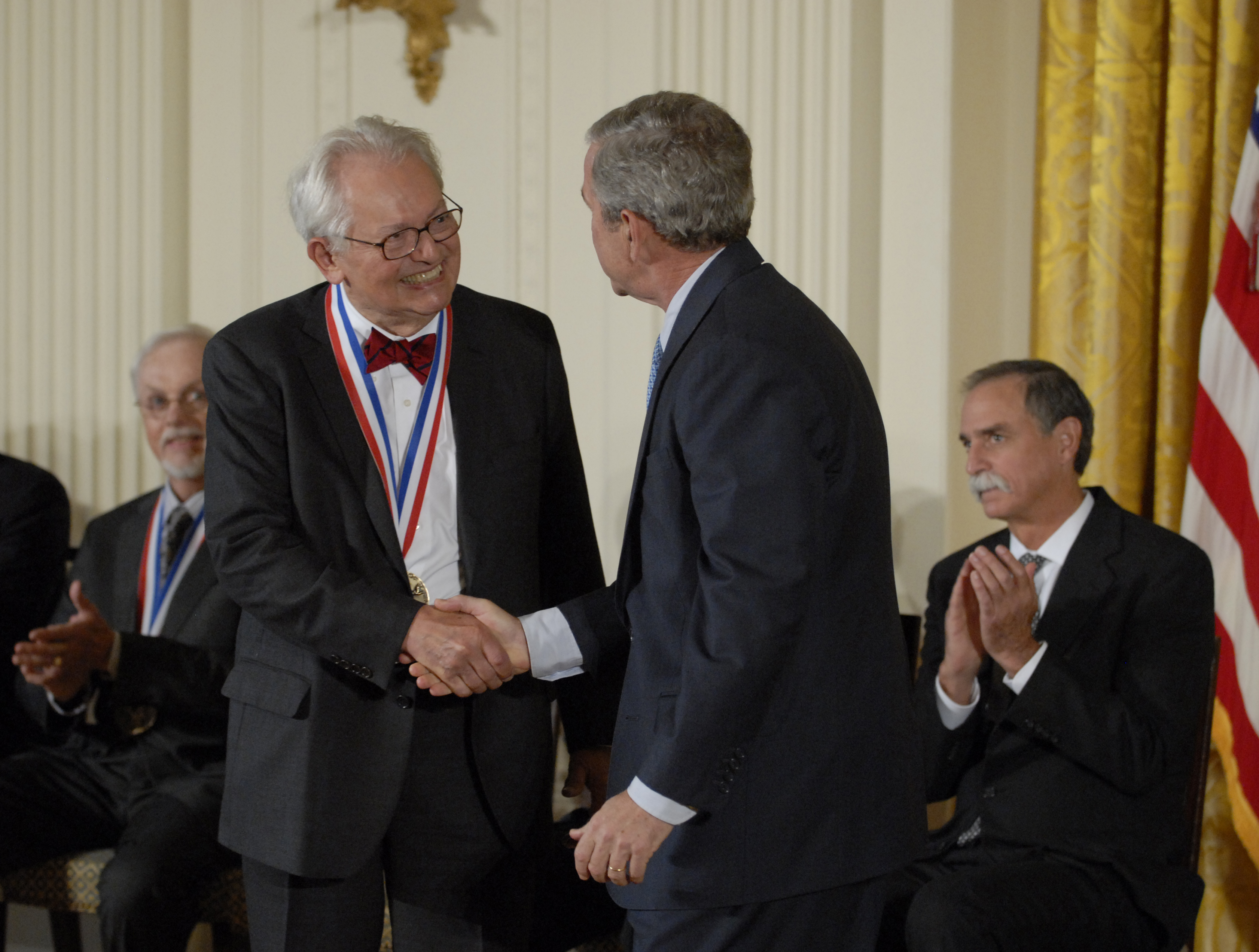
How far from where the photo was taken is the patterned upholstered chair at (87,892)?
3.41 metres

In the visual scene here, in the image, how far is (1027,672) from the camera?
2.90m

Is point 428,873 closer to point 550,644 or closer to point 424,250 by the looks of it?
point 550,644

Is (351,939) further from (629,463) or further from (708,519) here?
(629,463)

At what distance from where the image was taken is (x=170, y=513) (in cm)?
389

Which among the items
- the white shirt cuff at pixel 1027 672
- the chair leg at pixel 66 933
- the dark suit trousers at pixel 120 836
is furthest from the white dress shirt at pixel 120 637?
the white shirt cuff at pixel 1027 672

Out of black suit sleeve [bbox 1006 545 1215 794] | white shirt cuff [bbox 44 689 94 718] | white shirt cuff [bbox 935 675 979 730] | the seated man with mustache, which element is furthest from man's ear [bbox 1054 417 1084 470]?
white shirt cuff [bbox 44 689 94 718]

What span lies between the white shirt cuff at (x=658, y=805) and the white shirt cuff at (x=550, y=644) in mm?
524

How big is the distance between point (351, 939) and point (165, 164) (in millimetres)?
3178

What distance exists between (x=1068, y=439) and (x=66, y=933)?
3065 mm

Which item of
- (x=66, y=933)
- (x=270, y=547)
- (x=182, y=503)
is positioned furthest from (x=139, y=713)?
(x=270, y=547)

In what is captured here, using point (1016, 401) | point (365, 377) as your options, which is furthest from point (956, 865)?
point (365, 377)

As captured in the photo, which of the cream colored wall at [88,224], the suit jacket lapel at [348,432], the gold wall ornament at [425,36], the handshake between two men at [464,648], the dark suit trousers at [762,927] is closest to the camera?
the dark suit trousers at [762,927]

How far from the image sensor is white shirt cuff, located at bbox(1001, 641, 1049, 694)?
2896mm

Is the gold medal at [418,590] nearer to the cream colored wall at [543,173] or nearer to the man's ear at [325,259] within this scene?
the man's ear at [325,259]
